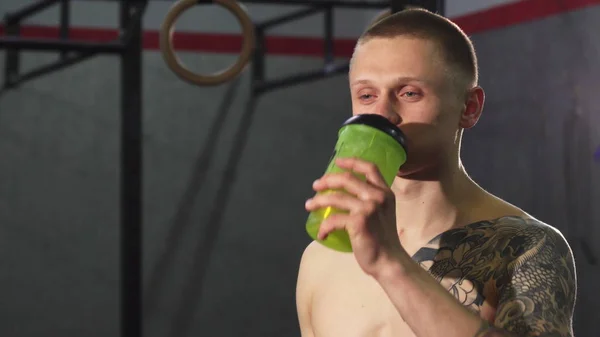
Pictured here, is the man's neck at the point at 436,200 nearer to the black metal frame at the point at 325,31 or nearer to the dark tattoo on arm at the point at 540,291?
the dark tattoo on arm at the point at 540,291

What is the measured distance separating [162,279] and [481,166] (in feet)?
6.09

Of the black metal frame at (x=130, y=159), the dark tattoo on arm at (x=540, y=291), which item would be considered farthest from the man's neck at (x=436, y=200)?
the black metal frame at (x=130, y=159)

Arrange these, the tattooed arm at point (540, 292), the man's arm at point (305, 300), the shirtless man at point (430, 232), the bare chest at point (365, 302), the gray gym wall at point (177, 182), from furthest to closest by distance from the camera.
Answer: the gray gym wall at point (177, 182)
the man's arm at point (305, 300)
the bare chest at point (365, 302)
the tattooed arm at point (540, 292)
the shirtless man at point (430, 232)

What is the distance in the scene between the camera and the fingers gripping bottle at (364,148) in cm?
92

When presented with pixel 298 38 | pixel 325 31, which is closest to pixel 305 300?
pixel 325 31

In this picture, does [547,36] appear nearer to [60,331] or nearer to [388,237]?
[388,237]

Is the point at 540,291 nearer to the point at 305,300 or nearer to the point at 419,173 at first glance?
the point at 419,173

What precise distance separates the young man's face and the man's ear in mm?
32

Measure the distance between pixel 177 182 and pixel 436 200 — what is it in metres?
3.27

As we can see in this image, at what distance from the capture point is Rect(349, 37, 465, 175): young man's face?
3.54 feet

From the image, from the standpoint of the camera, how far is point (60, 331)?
4.12 meters

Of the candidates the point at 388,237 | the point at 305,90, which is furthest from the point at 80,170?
the point at 388,237

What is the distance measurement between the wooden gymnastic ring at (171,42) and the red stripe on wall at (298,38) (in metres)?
1.32

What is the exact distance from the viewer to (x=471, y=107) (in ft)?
3.88
